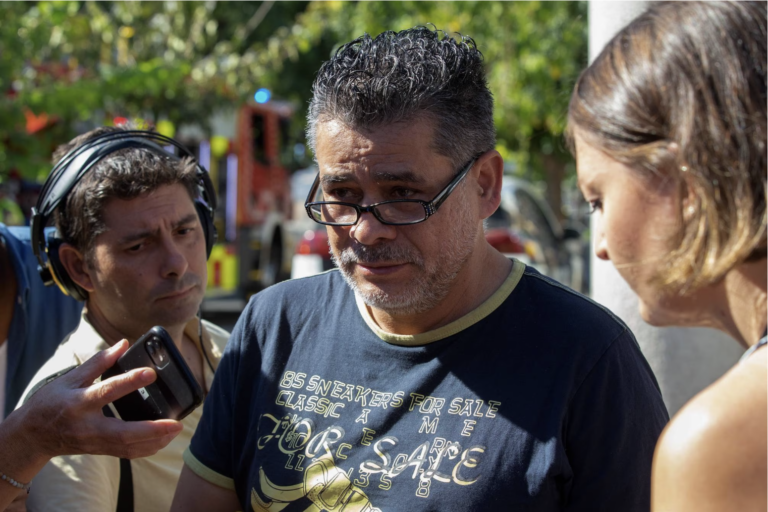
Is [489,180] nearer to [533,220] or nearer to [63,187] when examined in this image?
[63,187]

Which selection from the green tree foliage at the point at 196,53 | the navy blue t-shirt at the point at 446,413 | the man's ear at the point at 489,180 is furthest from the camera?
the green tree foliage at the point at 196,53

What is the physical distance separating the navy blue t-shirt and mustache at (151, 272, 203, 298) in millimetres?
578

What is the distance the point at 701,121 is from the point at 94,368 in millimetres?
1471

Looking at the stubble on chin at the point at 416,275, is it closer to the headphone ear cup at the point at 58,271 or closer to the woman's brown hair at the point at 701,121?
the woman's brown hair at the point at 701,121

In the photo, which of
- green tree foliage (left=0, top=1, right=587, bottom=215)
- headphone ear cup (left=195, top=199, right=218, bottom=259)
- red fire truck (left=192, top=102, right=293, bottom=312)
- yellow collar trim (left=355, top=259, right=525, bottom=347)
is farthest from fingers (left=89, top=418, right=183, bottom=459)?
red fire truck (left=192, top=102, right=293, bottom=312)

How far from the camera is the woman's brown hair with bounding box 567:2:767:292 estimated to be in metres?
1.20

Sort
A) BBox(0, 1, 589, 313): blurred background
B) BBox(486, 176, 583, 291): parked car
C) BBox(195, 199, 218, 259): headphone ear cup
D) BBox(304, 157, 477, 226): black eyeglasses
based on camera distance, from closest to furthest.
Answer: BBox(304, 157, 477, 226): black eyeglasses, BBox(195, 199, 218, 259): headphone ear cup, BBox(0, 1, 589, 313): blurred background, BBox(486, 176, 583, 291): parked car

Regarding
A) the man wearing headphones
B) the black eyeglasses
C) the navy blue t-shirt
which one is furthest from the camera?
the man wearing headphones

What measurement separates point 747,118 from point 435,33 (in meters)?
1.10

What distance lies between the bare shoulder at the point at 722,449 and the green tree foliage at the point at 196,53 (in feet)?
22.7

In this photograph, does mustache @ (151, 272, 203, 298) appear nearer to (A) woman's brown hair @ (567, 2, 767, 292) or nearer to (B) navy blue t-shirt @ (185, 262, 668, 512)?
(B) navy blue t-shirt @ (185, 262, 668, 512)

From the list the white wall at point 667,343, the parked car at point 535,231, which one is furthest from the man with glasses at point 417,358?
the parked car at point 535,231

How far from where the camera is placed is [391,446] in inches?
72.1

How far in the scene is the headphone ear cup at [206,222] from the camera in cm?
290
